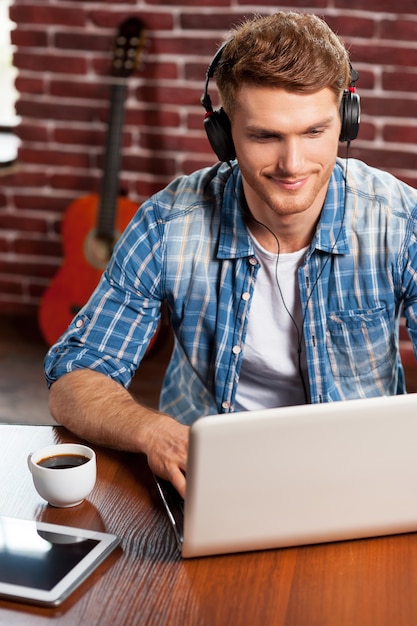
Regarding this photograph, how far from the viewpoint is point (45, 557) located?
3.41 feet

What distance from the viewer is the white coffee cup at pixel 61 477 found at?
3.76ft

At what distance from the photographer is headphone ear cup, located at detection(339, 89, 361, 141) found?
152cm

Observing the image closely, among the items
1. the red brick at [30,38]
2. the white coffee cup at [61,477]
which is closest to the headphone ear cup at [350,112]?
the white coffee cup at [61,477]

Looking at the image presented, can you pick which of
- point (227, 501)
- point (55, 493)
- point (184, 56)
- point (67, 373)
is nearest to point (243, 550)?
point (227, 501)

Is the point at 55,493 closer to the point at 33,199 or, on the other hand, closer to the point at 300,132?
the point at 300,132

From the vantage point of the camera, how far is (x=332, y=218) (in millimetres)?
1619

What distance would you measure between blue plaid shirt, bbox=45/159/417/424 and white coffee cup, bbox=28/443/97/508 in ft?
1.18

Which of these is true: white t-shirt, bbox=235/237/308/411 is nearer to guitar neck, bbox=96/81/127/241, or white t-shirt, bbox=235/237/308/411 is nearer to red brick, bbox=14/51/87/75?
guitar neck, bbox=96/81/127/241

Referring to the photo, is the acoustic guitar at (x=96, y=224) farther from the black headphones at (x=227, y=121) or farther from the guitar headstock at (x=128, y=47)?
the black headphones at (x=227, y=121)

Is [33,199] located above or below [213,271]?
below

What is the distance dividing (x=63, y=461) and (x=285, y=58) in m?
0.73

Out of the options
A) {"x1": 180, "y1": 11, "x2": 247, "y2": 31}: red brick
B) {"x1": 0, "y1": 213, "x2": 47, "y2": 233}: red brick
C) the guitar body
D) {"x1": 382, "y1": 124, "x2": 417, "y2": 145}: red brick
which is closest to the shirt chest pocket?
{"x1": 382, "y1": 124, "x2": 417, "y2": 145}: red brick

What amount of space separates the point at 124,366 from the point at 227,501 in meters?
0.63

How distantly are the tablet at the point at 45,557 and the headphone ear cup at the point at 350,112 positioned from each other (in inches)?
33.0
